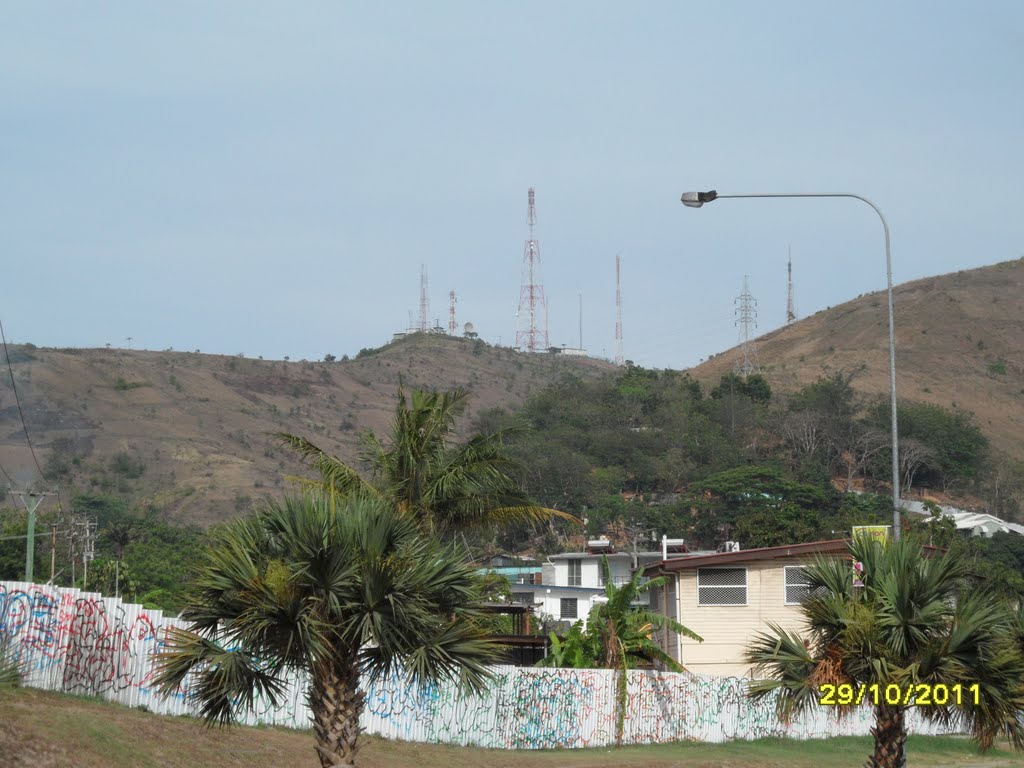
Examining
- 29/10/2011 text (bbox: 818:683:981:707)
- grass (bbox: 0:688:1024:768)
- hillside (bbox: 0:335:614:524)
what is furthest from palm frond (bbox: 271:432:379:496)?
hillside (bbox: 0:335:614:524)

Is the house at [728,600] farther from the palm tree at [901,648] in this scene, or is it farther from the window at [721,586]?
the palm tree at [901,648]

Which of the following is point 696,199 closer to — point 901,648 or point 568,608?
point 901,648

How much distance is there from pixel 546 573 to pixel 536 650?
3846cm

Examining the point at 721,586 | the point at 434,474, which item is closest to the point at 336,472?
the point at 434,474

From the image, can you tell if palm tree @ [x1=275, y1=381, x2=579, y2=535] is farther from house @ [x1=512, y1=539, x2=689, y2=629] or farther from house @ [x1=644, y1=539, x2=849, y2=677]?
house @ [x1=512, y1=539, x2=689, y2=629]

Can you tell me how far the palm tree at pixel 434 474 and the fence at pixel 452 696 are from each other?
341 cm

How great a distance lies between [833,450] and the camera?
4269 inches

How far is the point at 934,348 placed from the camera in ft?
488

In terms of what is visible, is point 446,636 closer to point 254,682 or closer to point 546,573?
point 254,682

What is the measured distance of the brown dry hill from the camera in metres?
136

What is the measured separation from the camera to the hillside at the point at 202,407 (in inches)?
4195

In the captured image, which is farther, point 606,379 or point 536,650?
point 606,379

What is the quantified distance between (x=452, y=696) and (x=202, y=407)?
358 feet

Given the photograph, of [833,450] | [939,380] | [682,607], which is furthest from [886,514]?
[939,380]
